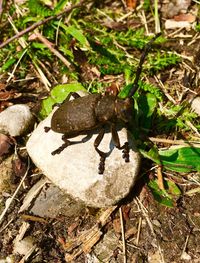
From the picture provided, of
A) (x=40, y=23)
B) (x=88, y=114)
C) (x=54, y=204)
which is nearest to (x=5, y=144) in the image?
(x=54, y=204)

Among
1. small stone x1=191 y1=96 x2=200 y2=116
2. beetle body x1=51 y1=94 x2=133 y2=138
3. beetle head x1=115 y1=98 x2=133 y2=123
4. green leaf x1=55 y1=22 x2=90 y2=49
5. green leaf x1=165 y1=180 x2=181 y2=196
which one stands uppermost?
green leaf x1=55 y1=22 x2=90 y2=49

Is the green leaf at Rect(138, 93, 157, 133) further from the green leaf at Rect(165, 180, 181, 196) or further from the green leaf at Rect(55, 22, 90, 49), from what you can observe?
the green leaf at Rect(55, 22, 90, 49)

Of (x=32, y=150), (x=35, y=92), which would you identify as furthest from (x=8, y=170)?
(x=35, y=92)

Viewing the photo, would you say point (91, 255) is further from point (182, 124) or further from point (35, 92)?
point (35, 92)

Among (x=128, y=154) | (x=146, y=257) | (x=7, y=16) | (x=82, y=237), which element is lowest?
(x=146, y=257)

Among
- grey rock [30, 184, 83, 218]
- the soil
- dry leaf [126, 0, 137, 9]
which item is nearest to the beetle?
grey rock [30, 184, 83, 218]

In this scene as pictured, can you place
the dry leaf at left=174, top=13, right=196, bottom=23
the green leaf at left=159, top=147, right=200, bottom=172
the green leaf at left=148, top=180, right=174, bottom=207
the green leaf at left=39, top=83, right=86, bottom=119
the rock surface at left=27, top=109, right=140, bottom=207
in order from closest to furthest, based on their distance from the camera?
the rock surface at left=27, top=109, right=140, bottom=207 → the green leaf at left=148, top=180, right=174, bottom=207 → the green leaf at left=159, top=147, right=200, bottom=172 → the green leaf at left=39, top=83, right=86, bottom=119 → the dry leaf at left=174, top=13, right=196, bottom=23
